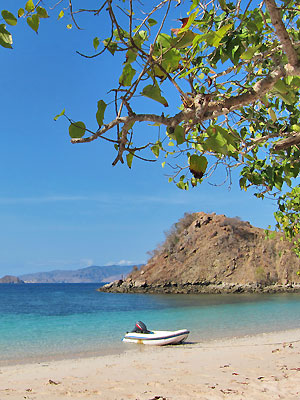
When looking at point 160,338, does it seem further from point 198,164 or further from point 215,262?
point 215,262

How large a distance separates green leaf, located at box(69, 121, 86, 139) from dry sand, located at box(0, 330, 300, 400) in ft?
18.6

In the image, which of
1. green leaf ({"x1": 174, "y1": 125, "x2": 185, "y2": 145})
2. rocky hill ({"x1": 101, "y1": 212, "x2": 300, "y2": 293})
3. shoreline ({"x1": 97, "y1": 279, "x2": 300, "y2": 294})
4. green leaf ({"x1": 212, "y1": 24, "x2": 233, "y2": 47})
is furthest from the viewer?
rocky hill ({"x1": 101, "y1": 212, "x2": 300, "y2": 293})

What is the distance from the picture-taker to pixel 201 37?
169 cm

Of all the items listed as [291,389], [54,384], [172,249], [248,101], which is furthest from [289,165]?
[172,249]

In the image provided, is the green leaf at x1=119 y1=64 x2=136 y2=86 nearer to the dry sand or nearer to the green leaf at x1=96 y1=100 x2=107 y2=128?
the green leaf at x1=96 y1=100 x2=107 y2=128

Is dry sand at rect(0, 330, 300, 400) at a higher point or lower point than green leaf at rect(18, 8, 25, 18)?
lower

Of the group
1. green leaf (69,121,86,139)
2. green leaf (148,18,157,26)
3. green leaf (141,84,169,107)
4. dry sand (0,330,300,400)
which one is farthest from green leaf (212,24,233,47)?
dry sand (0,330,300,400)

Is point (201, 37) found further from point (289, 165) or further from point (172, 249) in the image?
point (172, 249)

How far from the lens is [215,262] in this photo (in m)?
63.1

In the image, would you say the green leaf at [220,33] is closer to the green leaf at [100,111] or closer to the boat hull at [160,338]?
the green leaf at [100,111]

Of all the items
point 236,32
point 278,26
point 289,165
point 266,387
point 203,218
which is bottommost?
point 266,387

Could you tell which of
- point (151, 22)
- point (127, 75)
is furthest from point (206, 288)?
point (127, 75)

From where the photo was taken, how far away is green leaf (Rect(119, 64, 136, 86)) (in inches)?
77.7

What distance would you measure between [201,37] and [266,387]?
6764mm
